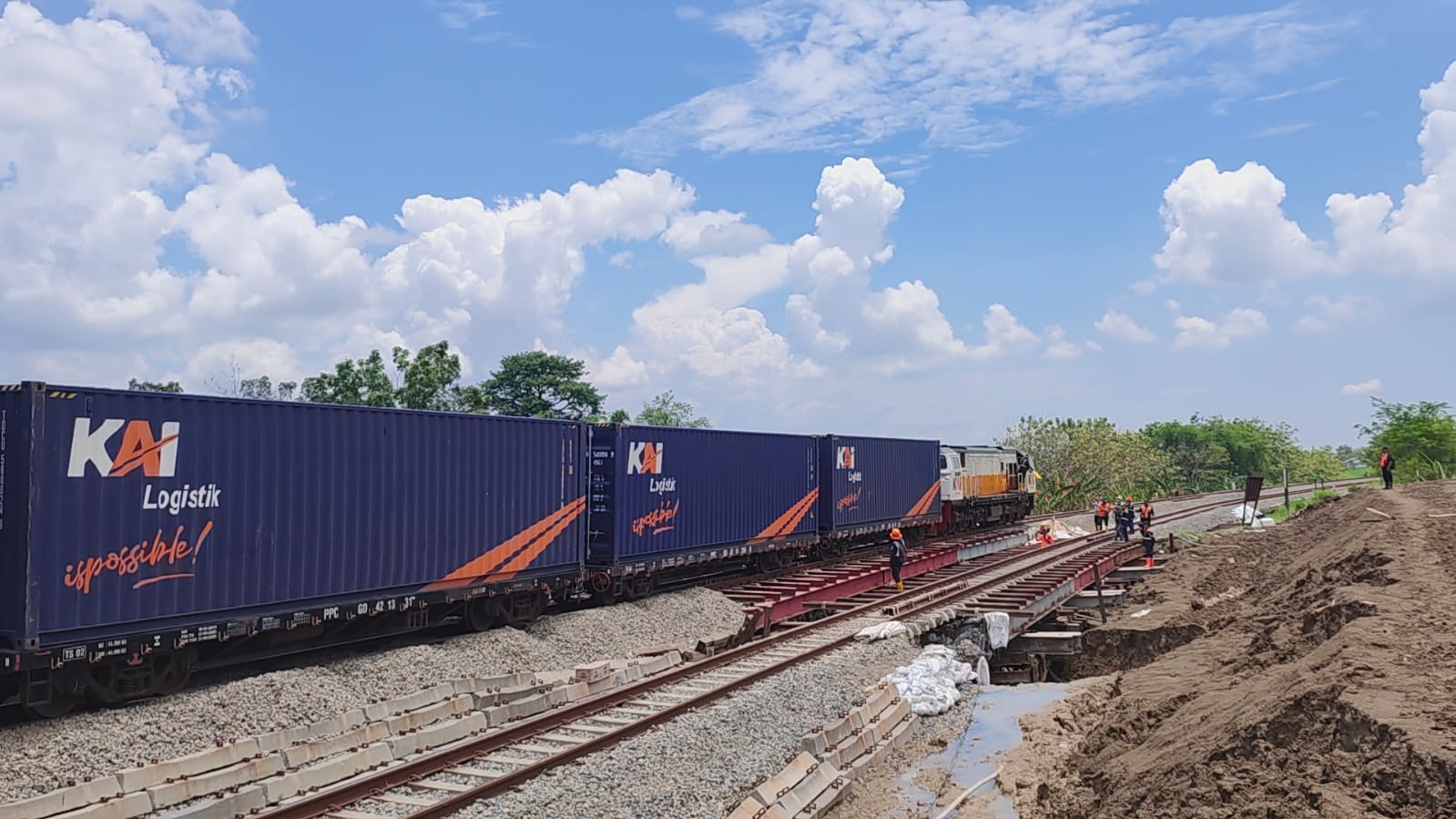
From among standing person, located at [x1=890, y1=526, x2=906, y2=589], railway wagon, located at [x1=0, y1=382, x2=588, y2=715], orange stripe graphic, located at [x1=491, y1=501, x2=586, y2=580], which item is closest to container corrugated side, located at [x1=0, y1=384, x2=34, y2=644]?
railway wagon, located at [x1=0, y1=382, x2=588, y2=715]

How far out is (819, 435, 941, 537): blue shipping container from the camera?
92.2 feet

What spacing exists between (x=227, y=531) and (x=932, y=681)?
9600 mm

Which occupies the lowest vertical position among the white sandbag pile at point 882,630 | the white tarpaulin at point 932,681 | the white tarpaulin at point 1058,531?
the white tarpaulin at point 932,681

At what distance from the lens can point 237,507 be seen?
1250 cm

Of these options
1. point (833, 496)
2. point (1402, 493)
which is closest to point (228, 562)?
point (833, 496)

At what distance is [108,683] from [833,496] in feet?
63.1

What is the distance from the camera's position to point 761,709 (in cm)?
1272

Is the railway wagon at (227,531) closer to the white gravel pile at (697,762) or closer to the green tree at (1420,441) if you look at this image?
the white gravel pile at (697,762)

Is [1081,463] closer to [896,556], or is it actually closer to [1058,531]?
[1058,531]

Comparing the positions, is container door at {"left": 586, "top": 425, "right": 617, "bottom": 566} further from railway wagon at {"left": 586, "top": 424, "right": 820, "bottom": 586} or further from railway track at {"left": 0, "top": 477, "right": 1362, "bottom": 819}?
railway track at {"left": 0, "top": 477, "right": 1362, "bottom": 819}

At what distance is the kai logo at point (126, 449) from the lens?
1092cm

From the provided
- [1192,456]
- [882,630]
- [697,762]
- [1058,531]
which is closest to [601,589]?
[882,630]

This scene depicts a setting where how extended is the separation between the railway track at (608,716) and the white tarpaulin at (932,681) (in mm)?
1543

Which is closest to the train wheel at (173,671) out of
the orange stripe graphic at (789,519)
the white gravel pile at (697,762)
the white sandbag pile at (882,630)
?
the white gravel pile at (697,762)
